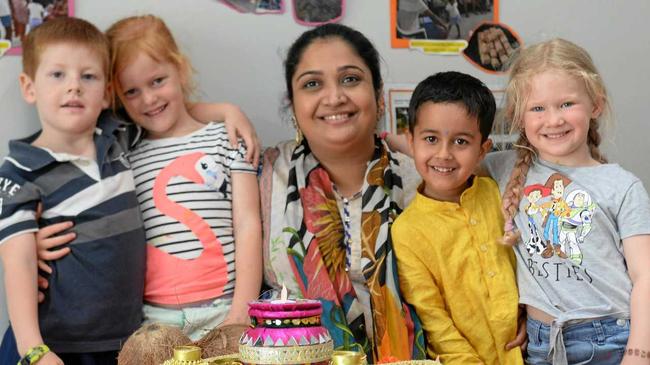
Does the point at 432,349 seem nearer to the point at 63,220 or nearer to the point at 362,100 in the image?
the point at 362,100

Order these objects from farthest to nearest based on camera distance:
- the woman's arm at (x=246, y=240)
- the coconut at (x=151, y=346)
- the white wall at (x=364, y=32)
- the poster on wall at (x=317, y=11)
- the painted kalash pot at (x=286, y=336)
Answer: the poster on wall at (x=317, y=11)
the white wall at (x=364, y=32)
the woman's arm at (x=246, y=240)
the coconut at (x=151, y=346)
the painted kalash pot at (x=286, y=336)

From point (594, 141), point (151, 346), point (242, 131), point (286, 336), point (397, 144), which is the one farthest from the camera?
point (397, 144)

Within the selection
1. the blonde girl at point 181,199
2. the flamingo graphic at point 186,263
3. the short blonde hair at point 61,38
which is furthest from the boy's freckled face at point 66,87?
the flamingo graphic at point 186,263

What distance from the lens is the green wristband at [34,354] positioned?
1.59m

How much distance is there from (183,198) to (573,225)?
867 mm

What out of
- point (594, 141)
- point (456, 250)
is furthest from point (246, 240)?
point (594, 141)

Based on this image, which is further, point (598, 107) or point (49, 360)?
point (598, 107)

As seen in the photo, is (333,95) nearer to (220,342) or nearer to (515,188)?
(515,188)

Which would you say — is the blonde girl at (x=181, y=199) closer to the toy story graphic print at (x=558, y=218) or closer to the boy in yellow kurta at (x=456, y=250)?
the boy in yellow kurta at (x=456, y=250)

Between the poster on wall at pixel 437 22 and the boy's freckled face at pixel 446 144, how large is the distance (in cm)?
52

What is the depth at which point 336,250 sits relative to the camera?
5.99 ft

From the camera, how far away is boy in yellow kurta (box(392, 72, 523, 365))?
1.70 metres

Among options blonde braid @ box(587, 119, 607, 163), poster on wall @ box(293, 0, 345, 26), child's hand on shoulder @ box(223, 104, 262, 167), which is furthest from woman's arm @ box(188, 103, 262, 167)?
blonde braid @ box(587, 119, 607, 163)

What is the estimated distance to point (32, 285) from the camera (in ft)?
5.45
